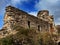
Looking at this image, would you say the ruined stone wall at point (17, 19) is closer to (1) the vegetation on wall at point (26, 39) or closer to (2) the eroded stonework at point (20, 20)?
(2) the eroded stonework at point (20, 20)

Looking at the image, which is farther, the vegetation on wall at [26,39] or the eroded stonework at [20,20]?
the eroded stonework at [20,20]

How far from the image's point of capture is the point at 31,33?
77.9 ft

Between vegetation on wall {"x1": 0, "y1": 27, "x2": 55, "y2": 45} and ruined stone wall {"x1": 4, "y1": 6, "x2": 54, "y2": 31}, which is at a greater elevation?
ruined stone wall {"x1": 4, "y1": 6, "x2": 54, "y2": 31}

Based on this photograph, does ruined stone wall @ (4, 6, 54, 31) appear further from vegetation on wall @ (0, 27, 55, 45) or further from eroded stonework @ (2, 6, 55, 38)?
vegetation on wall @ (0, 27, 55, 45)

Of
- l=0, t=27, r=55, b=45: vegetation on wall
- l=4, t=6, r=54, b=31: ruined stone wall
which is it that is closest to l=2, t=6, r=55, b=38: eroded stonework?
l=4, t=6, r=54, b=31: ruined stone wall

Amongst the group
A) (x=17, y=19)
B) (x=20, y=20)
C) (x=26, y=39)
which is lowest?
(x=26, y=39)

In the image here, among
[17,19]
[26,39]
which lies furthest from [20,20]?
[26,39]

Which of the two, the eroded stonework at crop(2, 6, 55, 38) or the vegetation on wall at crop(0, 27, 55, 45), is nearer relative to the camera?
the vegetation on wall at crop(0, 27, 55, 45)

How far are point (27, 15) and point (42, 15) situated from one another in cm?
666

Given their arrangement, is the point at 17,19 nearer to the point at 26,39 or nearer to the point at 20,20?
the point at 20,20

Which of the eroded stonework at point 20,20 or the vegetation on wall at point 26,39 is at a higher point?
the eroded stonework at point 20,20

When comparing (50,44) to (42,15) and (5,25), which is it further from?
(42,15)

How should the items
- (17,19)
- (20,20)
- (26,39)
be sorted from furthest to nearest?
(20,20)
(17,19)
(26,39)

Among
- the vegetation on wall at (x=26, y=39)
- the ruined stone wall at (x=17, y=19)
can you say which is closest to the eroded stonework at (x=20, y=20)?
the ruined stone wall at (x=17, y=19)
